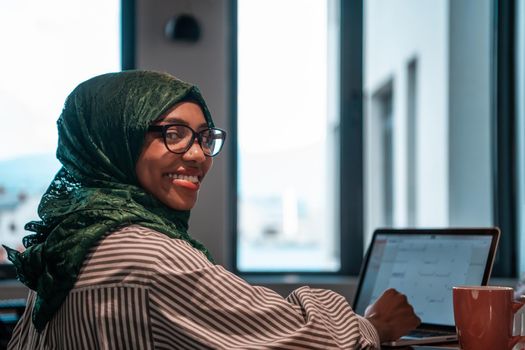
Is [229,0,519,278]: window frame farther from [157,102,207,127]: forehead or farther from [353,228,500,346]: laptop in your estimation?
[157,102,207,127]: forehead

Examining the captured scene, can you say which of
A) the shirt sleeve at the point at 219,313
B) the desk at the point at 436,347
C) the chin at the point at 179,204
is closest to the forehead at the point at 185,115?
the chin at the point at 179,204

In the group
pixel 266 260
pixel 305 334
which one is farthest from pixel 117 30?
pixel 305 334

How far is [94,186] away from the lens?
4.19ft

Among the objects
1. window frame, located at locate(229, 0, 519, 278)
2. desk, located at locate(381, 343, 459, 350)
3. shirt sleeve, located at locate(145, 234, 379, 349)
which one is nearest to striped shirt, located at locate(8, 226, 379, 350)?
shirt sleeve, located at locate(145, 234, 379, 349)

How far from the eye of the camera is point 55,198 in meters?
1.28

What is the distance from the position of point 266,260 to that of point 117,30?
1.35 m

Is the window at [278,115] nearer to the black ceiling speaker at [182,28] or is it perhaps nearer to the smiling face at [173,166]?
the black ceiling speaker at [182,28]

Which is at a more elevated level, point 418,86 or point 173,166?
point 418,86

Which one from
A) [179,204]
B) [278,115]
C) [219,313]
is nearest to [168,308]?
[219,313]

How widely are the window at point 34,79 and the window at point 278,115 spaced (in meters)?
0.66

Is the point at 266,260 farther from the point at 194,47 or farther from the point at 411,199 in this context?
the point at 411,199

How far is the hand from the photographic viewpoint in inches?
53.7

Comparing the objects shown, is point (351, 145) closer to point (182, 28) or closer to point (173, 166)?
point (182, 28)

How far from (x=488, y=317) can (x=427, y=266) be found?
0.57 metres
